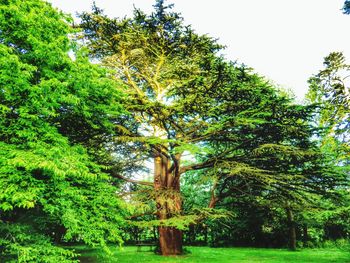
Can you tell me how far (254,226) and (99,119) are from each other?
23.8 metres

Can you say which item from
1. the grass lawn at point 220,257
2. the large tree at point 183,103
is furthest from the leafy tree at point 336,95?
the grass lawn at point 220,257

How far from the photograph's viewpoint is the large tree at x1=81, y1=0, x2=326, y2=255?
37.9 ft

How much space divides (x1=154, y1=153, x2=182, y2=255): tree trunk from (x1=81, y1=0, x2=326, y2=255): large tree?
0.18 feet

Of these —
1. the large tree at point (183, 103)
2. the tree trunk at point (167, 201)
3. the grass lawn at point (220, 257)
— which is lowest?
the grass lawn at point (220, 257)

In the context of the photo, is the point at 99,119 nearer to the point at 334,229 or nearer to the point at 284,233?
the point at 284,233

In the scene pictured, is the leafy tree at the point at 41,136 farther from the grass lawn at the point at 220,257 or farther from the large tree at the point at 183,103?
the grass lawn at the point at 220,257

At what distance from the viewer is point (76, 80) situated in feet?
30.4

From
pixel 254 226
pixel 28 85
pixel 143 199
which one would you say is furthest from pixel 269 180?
pixel 254 226

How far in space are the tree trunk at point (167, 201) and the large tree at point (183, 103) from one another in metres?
0.06

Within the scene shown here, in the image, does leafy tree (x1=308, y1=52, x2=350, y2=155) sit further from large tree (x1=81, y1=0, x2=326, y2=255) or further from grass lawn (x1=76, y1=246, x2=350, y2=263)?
grass lawn (x1=76, y1=246, x2=350, y2=263)

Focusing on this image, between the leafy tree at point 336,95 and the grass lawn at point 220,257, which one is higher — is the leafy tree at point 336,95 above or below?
above

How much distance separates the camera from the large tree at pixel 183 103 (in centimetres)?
1156

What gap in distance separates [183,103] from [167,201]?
16.4 ft

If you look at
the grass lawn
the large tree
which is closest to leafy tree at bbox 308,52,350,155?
the large tree
